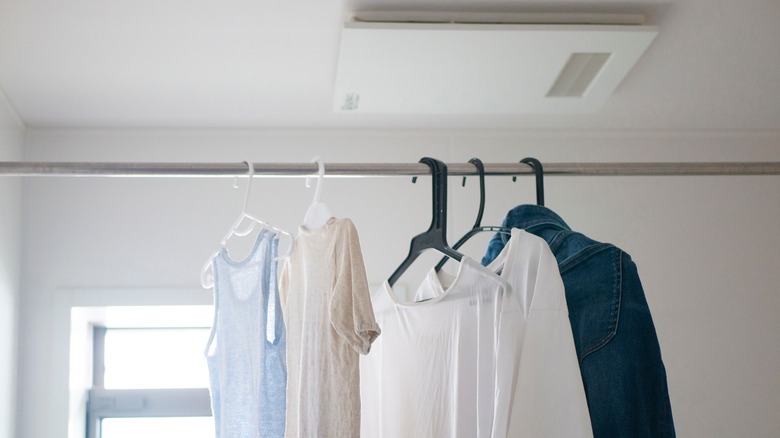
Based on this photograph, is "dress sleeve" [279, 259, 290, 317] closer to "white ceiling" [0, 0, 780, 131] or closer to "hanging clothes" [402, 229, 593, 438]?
"hanging clothes" [402, 229, 593, 438]

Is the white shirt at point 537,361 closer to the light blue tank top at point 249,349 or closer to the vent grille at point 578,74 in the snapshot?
the light blue tank top at point 249,349

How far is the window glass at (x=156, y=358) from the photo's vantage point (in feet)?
8.40

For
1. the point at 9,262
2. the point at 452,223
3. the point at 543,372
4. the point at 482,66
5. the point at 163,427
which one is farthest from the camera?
the point at 163,427

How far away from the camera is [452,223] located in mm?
2426

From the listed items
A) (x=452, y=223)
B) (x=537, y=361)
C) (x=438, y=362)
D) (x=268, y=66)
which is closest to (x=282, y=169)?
(x=438, y=362)

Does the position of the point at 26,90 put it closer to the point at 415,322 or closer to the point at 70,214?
the point at 70,214

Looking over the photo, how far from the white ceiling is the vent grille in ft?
0.42

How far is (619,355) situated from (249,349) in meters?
0.52

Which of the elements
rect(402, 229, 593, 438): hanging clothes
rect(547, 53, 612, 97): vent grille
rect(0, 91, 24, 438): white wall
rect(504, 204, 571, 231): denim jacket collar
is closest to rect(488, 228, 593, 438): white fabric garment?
rect(402, 229, 593, 438): hanging clothes

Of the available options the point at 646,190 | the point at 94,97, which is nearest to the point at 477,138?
the point at 646,190

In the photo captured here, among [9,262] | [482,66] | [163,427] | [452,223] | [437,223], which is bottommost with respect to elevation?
[163,427]

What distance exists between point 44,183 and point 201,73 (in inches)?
23.3

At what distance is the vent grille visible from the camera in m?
1.99

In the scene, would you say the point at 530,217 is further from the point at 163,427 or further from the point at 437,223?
the point at 163,427
